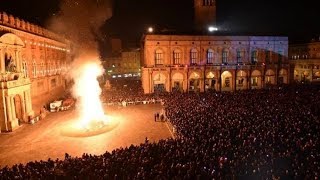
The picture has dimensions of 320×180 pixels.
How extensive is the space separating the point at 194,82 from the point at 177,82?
3.52 meters

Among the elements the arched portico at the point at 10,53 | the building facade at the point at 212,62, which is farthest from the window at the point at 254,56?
the arched portico at the point at 10,53

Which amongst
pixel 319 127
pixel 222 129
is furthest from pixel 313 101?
pixel 222 129

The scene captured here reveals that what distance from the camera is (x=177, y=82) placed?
50.6 m

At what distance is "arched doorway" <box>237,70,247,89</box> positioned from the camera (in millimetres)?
52969

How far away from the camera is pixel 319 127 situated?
2050cm

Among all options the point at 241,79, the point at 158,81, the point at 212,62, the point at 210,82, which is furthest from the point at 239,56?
the point at 158,81

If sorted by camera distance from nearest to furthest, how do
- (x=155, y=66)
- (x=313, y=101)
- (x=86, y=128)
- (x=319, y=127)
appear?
(x=319, y=127), (x=86, y=128), (x=313, y=101), (x=155, y=66)

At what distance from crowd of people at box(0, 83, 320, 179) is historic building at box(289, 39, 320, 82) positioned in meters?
43.8

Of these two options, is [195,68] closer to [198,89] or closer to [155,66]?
[198,89]

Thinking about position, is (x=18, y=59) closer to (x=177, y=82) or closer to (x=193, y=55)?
(x=177, y=82)

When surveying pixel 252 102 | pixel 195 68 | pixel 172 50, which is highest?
pixel 172 50

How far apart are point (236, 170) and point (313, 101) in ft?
69.6

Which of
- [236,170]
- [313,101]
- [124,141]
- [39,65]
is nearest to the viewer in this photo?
[236,170]

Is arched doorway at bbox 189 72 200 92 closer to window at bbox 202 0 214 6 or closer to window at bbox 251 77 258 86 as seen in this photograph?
window at bbox 251 77 258 86
